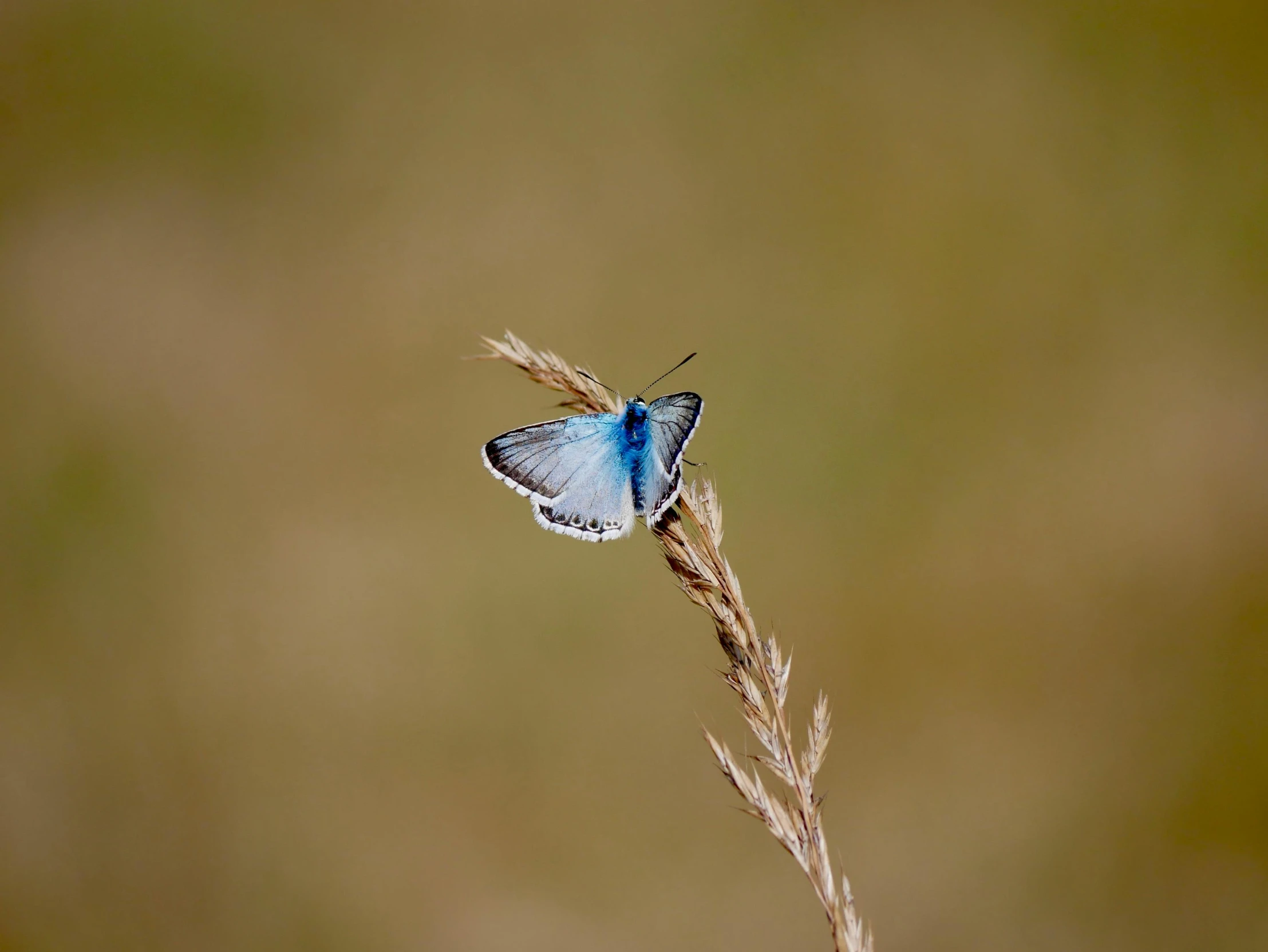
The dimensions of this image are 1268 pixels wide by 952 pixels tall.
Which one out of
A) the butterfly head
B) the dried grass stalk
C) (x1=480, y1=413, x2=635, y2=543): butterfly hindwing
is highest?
the butterfly head

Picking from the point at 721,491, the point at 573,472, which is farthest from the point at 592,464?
the point at 721,491

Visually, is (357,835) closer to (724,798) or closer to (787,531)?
(724,798)

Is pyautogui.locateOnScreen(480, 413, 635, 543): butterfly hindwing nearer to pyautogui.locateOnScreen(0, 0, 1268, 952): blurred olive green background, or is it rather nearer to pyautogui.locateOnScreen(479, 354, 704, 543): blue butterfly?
pyautogui.locateOnScreen(479, 354, 704, 543): blue butterfly

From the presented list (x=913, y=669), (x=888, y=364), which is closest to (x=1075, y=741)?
(x=913, y=669)

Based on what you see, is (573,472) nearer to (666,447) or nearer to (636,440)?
(636,440)

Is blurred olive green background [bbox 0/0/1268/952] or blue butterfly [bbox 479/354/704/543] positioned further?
blurred olive green background [bbox 0/0/1268/952]

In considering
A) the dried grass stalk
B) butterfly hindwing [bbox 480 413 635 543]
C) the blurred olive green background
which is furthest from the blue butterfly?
the blurred olive green background
